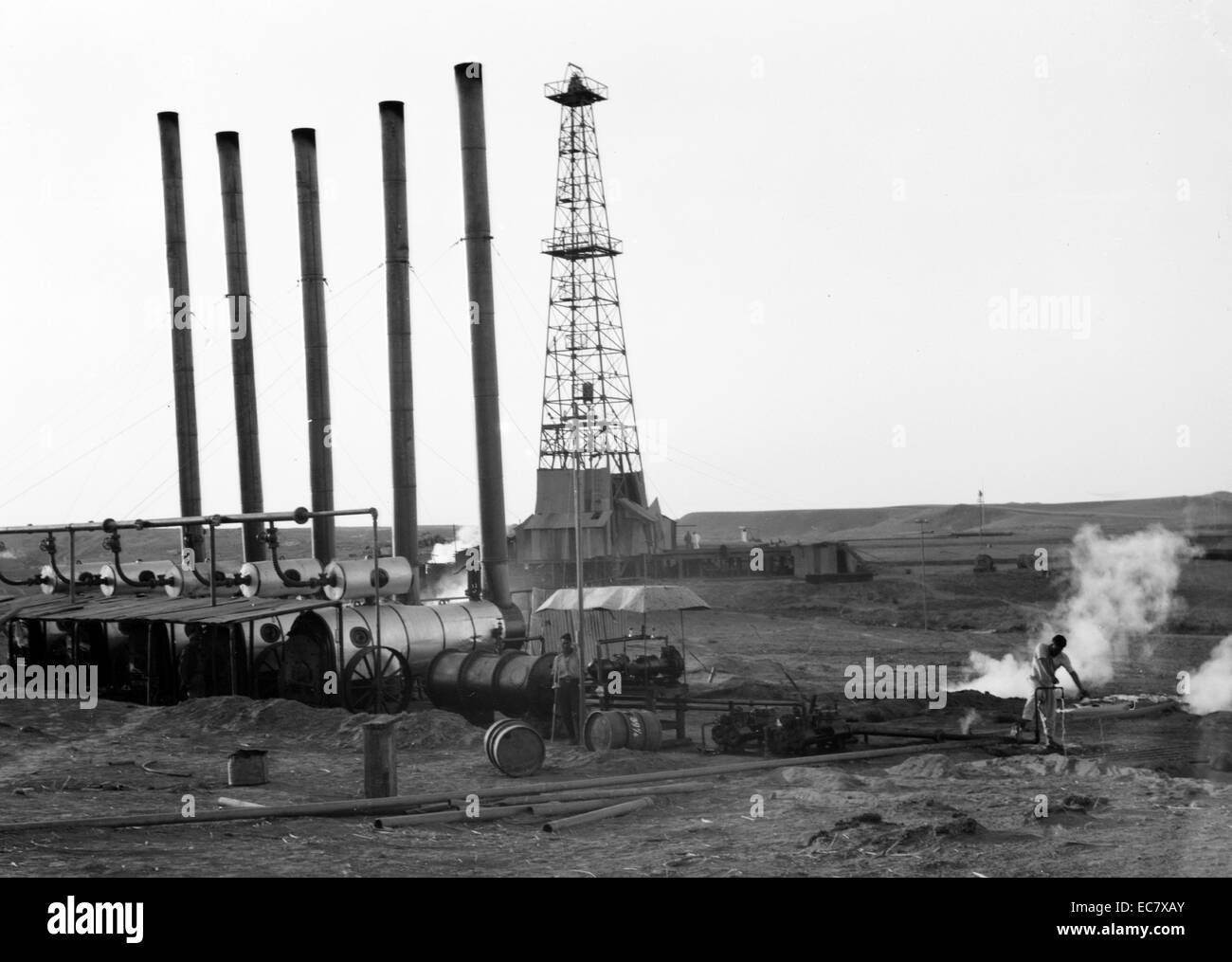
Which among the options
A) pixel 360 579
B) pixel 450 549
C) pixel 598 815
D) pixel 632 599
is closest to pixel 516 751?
pixel 598 815

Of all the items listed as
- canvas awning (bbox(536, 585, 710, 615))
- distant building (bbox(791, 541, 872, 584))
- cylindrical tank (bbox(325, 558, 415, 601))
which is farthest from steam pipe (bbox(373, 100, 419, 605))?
distant building (bbox(791, 541, 872, 584))

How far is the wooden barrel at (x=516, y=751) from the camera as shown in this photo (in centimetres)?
1563

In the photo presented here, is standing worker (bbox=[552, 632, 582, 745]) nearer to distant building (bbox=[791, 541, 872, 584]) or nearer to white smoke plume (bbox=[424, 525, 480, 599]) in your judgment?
white smoke plume (bbox=[424, 525, 480, 599])

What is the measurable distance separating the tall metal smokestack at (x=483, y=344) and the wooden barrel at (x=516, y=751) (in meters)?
12.1

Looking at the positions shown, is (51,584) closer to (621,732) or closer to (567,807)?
(621,732)

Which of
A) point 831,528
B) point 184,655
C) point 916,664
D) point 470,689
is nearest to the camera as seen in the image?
point 470,689

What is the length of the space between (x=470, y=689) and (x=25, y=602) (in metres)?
11.0

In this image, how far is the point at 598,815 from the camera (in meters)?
12.4

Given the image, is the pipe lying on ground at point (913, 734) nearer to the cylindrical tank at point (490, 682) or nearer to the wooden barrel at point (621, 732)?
the wooden barrel at point (621, 732)

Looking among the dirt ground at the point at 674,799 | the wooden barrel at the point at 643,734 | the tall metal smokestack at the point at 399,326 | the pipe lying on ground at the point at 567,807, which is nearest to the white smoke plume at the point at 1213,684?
the dirt ground at the point at 674,799

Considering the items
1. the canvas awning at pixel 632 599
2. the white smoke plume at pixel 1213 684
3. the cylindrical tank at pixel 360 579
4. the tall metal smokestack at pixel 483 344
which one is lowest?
the white smoke plume at pixel 1213 684

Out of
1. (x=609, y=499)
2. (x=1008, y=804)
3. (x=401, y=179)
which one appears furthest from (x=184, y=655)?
(x=609, y=499)

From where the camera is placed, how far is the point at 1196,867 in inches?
399
